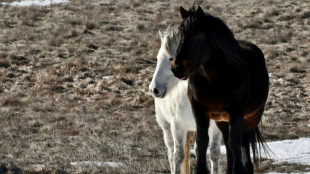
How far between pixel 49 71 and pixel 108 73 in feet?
6.93

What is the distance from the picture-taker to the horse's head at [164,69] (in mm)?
5965

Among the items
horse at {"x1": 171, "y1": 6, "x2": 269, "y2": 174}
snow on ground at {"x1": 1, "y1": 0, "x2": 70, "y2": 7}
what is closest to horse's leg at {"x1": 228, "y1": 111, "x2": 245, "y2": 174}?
horse at {"x1": 171, "y1": 6, "x2": 269, "y2": 174}

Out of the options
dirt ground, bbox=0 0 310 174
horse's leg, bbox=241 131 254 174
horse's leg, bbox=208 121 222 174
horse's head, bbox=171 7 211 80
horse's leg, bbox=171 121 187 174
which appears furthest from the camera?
dirt ground, bbox=0 0 310 174

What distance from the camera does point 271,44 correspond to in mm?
23422

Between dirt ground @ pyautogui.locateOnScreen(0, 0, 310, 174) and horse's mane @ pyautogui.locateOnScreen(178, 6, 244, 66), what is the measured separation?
249 inches

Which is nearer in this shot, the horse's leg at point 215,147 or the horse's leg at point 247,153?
the horse's leg at point 247,153

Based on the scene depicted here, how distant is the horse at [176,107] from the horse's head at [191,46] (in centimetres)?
237

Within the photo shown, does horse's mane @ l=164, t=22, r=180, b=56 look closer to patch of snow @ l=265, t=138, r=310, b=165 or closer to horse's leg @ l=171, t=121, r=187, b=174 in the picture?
horse's leg @ l=171, t=121, r=187, b=174

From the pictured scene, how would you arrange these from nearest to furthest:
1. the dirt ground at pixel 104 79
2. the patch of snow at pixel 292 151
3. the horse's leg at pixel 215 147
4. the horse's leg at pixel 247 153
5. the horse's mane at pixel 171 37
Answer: the horse's leg at pixel 247 153 → the horse's mane at pixel 171 37 → the horse's leg at pixel 215 147 → the patch of snow at pixel 292 151 → the dirt ground at pixel 104 79

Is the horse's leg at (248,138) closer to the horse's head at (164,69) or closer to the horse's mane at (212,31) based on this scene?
the horse's mane at (212,31)

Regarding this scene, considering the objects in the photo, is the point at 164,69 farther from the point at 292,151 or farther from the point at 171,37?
the point at 292,151

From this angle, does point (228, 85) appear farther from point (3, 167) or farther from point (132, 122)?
point (132, 122)

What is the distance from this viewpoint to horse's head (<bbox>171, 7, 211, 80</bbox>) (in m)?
3.42

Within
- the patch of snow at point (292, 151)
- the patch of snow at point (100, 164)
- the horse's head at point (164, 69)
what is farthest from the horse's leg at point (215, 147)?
the patch of snow at point (292, 151)
